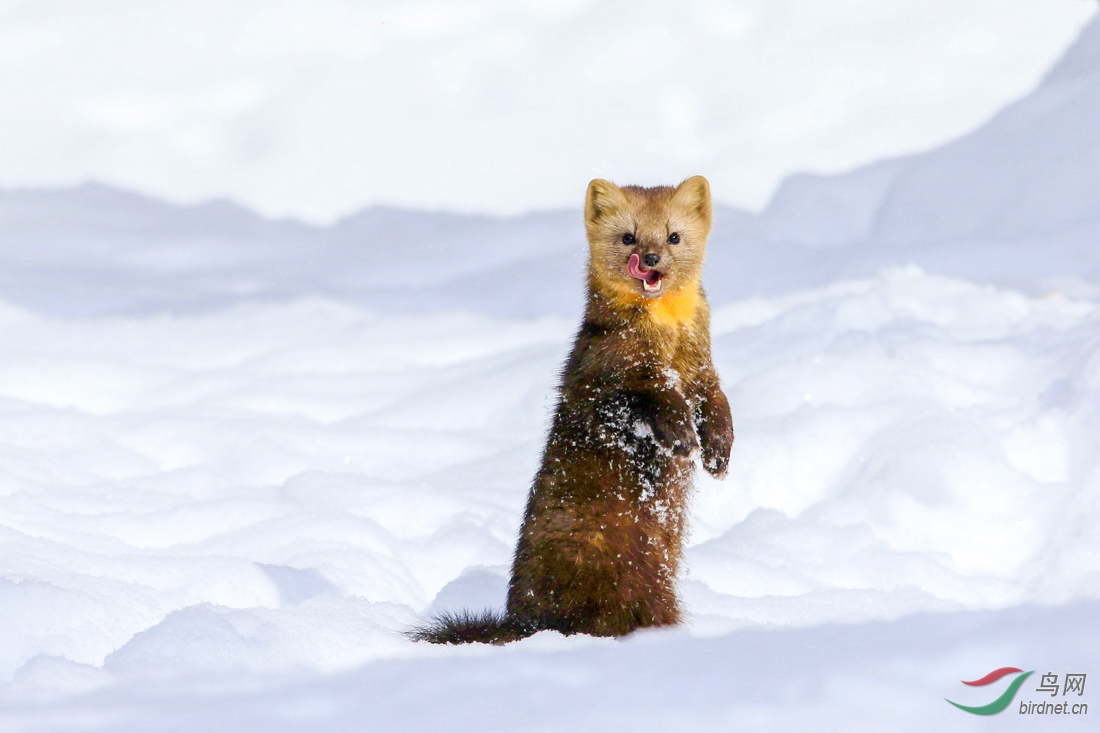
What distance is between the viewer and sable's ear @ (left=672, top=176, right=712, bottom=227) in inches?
195

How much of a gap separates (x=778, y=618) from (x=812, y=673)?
216cm

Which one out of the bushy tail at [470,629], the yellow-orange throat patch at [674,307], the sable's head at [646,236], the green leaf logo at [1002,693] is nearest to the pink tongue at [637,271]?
the sable's head at [646,236]

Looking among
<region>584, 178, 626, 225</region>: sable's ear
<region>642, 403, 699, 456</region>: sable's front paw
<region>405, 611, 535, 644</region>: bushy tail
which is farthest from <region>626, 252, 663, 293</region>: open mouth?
<region>405, 611, 535, 644</region>: bushy tail

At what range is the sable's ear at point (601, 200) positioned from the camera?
4.89 metres

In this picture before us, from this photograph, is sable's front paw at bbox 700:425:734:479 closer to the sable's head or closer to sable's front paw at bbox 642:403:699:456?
sable's front paw at bbox 642:403:699:456

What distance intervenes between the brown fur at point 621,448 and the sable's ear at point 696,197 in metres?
0.01

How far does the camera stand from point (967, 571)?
648 cm

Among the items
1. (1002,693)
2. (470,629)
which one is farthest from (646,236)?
(1002,693)

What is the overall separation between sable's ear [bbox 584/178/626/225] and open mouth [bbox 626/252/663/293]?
275 millimetres

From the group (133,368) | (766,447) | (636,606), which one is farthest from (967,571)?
(133,368)

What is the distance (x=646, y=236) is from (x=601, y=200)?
29cm

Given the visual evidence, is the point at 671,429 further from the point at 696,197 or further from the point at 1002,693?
the point at 1002,693

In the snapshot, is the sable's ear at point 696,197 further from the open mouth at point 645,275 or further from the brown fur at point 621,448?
the open mouth at point 645,275

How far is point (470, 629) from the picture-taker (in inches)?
171
